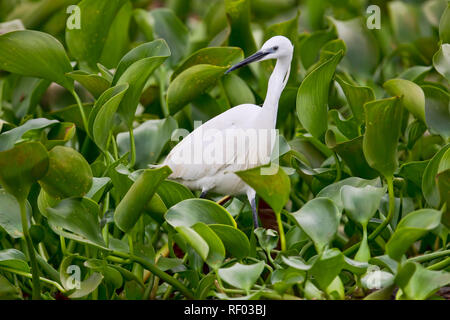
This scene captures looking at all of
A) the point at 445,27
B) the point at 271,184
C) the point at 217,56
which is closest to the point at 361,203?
the point at 271,184

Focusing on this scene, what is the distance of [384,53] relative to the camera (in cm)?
326

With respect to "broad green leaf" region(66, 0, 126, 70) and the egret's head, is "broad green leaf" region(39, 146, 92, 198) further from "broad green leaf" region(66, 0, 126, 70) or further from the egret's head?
"broad green leaf" region(66, 0, 126, 70)

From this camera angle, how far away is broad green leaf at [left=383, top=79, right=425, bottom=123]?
1.94 m

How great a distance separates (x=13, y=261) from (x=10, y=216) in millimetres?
126

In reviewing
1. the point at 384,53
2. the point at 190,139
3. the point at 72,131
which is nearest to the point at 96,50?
the point at 72,131

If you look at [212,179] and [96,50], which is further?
[96,50]

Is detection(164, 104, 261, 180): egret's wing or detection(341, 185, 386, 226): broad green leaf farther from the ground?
detection(164, 104, 261, 180): egret's wing

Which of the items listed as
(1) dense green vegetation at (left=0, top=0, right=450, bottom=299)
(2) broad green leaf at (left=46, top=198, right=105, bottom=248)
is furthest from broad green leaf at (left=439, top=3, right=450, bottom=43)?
(2) broad green leaf at (left=46, top=198, right=105, bottom=248)

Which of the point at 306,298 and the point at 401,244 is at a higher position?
the point at 401,244

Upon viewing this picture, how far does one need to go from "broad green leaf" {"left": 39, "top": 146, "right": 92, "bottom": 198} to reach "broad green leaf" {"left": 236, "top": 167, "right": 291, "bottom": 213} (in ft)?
1.13

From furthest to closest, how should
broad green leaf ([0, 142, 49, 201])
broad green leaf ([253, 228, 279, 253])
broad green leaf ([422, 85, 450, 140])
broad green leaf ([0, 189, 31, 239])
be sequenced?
broad green leaf ([422, 85, 450, 140])
broad green leaf ([0, 189, 31, 239])
broad green leaf ([253, 228, 279, 253])
broad green leaf ([0, 142, 49, 201])

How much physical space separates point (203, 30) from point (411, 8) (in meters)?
0.89
